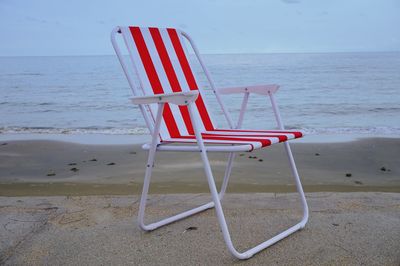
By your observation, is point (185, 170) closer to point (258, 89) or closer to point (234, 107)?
point (258, 89)

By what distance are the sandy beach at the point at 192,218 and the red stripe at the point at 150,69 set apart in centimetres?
56

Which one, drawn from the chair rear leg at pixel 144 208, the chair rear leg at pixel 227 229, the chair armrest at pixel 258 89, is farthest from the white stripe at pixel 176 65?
the chair rear leg at pixel 227 229

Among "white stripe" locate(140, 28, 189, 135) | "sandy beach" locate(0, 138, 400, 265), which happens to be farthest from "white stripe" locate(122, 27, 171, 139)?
"sandy beach" locate(0, 138, 400, 265)

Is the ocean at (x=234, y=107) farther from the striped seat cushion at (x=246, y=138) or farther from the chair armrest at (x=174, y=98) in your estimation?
the chair armrest at (x=174, y=98)

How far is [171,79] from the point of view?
2.69 m

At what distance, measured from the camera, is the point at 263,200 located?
299cm

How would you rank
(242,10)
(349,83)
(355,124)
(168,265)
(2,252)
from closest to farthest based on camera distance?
(168,265)
(2,252)
(355,124)
(349,83)
(242,10)

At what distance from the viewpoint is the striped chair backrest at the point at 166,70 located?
8.23ft

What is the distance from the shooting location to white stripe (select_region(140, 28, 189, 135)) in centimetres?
255

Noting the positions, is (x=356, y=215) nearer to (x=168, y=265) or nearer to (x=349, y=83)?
(x=168, y=265)

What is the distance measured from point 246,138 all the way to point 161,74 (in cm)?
70

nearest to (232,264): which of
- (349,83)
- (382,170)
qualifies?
(382,170)

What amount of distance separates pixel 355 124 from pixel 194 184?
6344mm

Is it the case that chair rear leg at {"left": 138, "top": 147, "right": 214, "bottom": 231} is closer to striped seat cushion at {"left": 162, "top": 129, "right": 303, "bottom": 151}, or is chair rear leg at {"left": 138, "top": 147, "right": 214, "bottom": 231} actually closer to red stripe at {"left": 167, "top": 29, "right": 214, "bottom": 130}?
striped seat cushion at {"left": 162, "top": 129, "right": 303, "bottom": 151}
